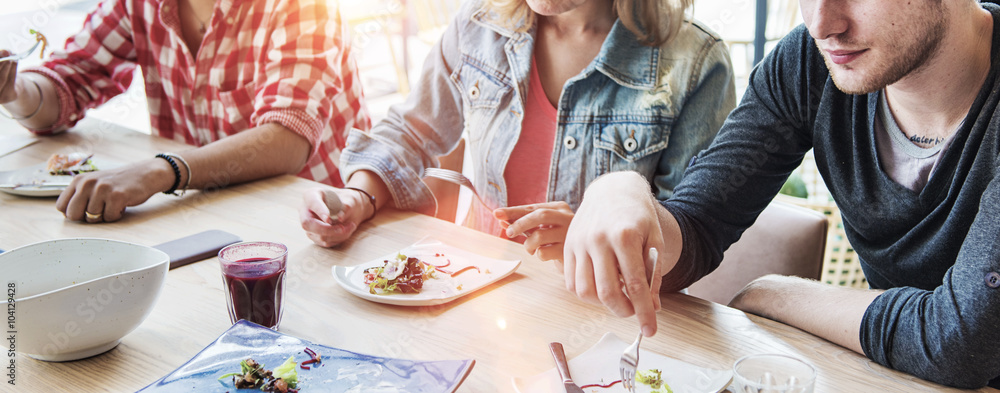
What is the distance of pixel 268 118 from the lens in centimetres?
171

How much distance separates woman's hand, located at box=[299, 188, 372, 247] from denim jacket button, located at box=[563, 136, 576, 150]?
452 millimetres

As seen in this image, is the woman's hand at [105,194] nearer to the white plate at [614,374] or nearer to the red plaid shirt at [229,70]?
the red plaid shirt at [229,70]

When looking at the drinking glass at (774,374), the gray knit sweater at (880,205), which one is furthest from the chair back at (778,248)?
the drinking glass at (774,374)

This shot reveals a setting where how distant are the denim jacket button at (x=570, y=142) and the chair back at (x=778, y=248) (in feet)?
1.23

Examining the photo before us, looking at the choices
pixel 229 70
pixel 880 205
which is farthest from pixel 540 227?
pixel 229 70

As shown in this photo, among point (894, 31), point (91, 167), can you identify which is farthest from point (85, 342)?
point (894, 31)

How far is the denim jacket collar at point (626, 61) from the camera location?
4.78 feet

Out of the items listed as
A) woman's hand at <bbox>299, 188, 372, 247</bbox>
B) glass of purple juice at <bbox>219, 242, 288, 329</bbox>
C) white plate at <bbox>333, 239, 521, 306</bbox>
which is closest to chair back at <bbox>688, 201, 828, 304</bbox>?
white plate at <bbox>333, 239, 521, 306</bbox>

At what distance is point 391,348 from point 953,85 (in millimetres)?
841

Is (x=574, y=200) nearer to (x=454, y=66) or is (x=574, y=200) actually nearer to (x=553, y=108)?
(x=553, y=108)

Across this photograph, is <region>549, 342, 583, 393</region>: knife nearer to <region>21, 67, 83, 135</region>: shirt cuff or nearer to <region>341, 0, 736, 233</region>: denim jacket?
<region>341, 0, 736, 233</region>: denim jacket

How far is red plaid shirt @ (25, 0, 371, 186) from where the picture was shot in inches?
69.7

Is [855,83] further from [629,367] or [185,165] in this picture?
[185,165]

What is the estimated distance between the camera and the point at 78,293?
0.86 m
